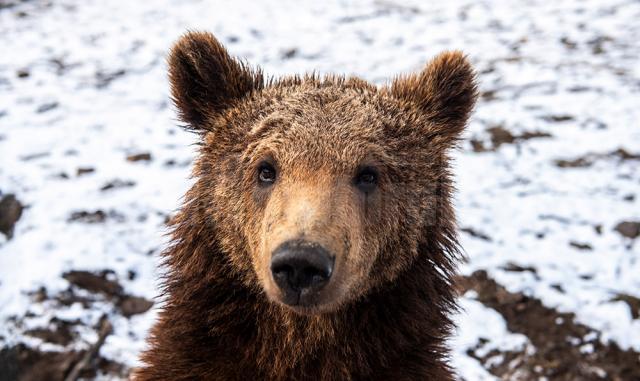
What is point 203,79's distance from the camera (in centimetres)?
332

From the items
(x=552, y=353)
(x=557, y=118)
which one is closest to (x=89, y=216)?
(x=552, y=353)

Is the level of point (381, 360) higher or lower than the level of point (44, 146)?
higher

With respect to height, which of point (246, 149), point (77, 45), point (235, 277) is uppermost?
point (246, 149)

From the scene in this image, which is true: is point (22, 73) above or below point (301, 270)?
below

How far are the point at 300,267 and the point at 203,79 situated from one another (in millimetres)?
1327

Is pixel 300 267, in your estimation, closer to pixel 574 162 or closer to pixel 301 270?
pixel 301 270

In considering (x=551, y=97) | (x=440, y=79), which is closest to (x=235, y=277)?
(x=440, y=79)

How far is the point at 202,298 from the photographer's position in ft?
10.0

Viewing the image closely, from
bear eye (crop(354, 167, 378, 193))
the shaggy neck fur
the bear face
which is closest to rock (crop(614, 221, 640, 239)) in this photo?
the bear face

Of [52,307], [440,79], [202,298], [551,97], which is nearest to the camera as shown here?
[202,298]

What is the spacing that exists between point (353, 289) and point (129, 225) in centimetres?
372

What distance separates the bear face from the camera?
8.72 feet

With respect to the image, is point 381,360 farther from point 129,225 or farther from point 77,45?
point 77,45

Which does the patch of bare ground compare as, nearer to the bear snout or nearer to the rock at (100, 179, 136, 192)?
the bear snout
